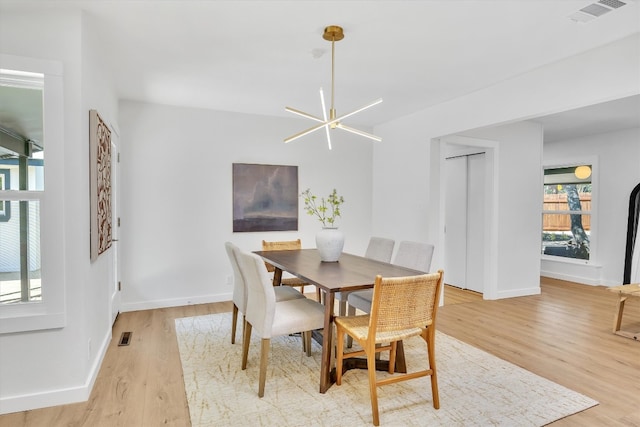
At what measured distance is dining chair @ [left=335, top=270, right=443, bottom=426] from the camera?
6.85 ft

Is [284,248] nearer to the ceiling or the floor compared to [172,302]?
nearer to the ceiling

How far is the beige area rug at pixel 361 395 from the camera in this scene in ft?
7.13

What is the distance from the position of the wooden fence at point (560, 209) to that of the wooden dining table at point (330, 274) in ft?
16.7

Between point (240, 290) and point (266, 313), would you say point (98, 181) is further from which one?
point (266, 313)

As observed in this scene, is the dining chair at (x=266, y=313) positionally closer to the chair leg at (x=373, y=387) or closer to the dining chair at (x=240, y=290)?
the dining chair at (x=240, y=290)

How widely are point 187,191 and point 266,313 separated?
2.69 metres

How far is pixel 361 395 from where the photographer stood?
2.42 meters

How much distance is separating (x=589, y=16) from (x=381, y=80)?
1.67 metres

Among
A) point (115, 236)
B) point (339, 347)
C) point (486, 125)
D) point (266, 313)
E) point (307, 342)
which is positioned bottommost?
point (307, 342)

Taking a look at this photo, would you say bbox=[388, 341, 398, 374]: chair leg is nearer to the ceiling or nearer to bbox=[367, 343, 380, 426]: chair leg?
bbox=[367, 343, 380, 426]: chair leg

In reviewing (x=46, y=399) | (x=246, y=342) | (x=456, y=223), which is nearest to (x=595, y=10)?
(x=246, y=342)

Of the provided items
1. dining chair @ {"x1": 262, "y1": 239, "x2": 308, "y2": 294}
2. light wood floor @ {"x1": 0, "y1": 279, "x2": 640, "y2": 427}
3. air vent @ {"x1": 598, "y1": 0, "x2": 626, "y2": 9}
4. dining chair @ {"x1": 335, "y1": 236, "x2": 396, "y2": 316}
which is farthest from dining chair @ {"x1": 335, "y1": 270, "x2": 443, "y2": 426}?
air vent @ {"x1": 598, "y1": 0, "x2": 626, "y2": 9}

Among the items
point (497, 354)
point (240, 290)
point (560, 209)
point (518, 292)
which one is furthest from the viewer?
point (560, 209)

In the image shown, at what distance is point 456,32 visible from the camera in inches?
104
